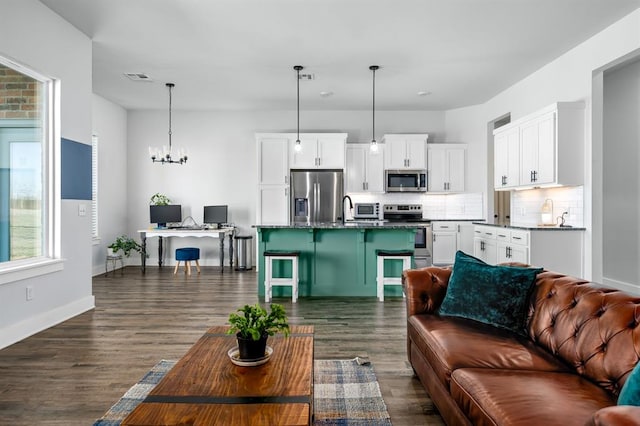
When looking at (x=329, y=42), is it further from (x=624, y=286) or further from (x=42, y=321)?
(x=624, y=286)

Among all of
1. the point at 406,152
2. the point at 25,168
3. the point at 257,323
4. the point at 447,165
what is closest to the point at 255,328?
the point at 257,323

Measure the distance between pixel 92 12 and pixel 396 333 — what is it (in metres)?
4.23

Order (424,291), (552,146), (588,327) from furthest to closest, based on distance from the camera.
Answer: (552,146)
(424,291)
(588,327)

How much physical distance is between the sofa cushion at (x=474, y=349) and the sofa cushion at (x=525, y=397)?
0.08 m

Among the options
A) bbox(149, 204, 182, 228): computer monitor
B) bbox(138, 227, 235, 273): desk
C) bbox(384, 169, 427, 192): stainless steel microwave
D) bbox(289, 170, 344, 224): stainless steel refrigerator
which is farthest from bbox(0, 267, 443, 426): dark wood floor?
bbox(384, 169, 427, 192): stainless steel microwave

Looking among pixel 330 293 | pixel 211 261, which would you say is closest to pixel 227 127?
pixel 211 261

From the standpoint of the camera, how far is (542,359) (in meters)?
1.89

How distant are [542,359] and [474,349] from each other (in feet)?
0.99

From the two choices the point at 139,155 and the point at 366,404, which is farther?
the point at 139,155

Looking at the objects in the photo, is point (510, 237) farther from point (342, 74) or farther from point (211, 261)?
point (211, 261)

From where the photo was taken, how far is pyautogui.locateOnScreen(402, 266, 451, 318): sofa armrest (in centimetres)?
268

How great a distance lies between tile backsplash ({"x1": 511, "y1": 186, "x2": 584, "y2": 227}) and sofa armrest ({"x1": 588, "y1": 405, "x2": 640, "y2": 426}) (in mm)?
4478

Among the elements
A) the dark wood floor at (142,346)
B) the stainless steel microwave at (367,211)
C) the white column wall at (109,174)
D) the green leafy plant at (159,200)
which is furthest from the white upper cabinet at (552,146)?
the white column wall at (109,174)

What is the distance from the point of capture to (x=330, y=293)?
5.18 m
